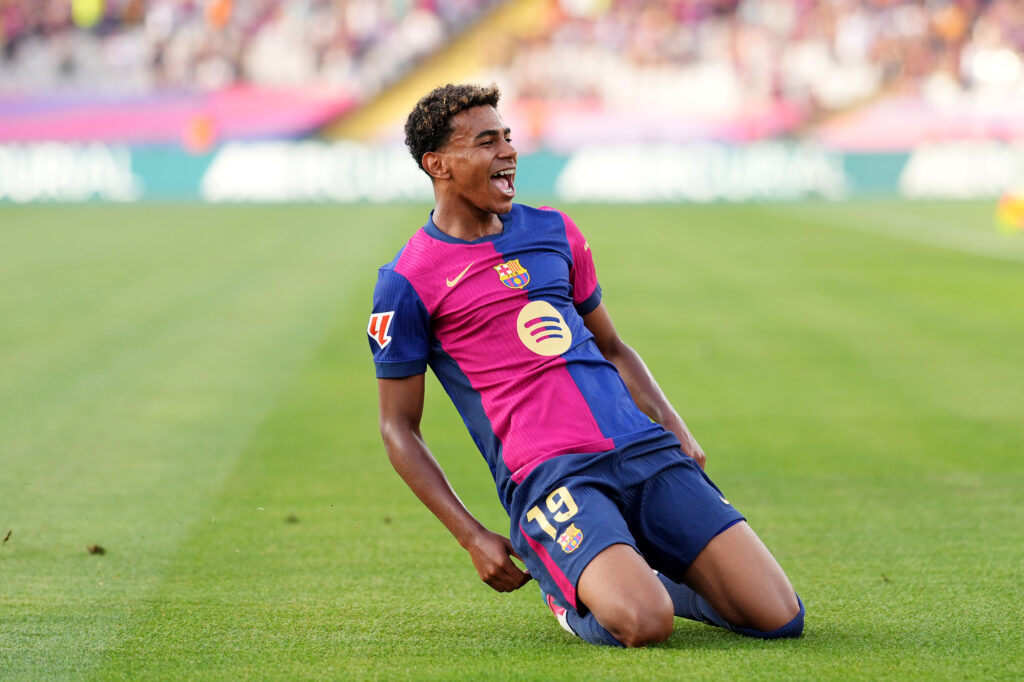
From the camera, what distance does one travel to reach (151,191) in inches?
1270

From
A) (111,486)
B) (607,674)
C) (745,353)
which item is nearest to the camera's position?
(607,674)

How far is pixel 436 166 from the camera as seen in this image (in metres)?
4.64

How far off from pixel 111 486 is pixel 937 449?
4364 millimetres

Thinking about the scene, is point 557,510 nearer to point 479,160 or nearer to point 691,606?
point 691,606

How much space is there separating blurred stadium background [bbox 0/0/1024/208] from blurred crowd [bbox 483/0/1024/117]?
2.6 inches

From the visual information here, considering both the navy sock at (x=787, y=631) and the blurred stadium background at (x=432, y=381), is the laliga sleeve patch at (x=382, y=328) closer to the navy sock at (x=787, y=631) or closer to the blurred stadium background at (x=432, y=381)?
the blurred stadium background at (x=432, y=381)

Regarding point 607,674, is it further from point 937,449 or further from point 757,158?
point 757,158

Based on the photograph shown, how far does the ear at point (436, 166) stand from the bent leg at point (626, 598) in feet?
4.33

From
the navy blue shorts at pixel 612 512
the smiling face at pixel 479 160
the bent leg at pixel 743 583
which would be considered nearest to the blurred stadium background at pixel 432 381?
the bent leg at pixel 743 583

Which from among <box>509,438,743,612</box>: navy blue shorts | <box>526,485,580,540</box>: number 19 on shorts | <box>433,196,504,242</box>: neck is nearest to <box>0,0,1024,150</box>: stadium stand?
<box>433,196,504,242</box>: neck

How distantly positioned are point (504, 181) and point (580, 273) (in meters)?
0.49

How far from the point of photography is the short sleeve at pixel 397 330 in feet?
14.7

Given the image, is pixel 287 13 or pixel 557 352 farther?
pixel 287 13

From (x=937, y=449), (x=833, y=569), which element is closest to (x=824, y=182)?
(x=937, y=449)
